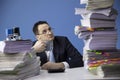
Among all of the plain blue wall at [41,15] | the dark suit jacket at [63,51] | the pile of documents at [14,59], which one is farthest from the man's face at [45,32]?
the pile of documents at [14,59]

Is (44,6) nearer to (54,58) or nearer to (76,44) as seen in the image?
(76,44)

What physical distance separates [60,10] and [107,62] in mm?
1656

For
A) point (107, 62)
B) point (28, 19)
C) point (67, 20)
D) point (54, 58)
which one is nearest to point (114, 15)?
point (107, 62)

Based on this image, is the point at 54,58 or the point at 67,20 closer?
the point at 54,58

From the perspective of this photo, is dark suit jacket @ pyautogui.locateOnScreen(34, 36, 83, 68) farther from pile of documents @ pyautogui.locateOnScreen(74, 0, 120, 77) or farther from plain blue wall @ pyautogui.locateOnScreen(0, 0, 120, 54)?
pile of documents @ pyautogui.locateOnScreen(74, 0, 120, 77)

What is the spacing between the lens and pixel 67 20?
2881 millimetres

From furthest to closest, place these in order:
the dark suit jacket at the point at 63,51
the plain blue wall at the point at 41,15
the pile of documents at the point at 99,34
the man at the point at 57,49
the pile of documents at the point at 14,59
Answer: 1. the plain blue wall at the point at 41,15
2. the dark suit jacket at the point at 63,51
3. the man at the point at 57,49
4. the pile of documents at the point at 99,34
5. the pile of documents at the point at 14,59

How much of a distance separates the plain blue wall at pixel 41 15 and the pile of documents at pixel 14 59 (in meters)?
1.70

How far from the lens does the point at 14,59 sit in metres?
1.14

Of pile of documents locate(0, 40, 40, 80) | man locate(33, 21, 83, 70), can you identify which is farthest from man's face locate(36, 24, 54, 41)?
pile of documents locate(0, 40, 40, 80)

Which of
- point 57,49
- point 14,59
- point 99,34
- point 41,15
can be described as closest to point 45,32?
point 57,49

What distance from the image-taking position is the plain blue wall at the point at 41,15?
2.87 metres

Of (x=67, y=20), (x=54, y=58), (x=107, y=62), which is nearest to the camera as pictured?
(x=107, y=62)

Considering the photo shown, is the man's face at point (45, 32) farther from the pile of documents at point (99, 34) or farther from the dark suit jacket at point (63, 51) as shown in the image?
the pile of documents at point (99, 34)
